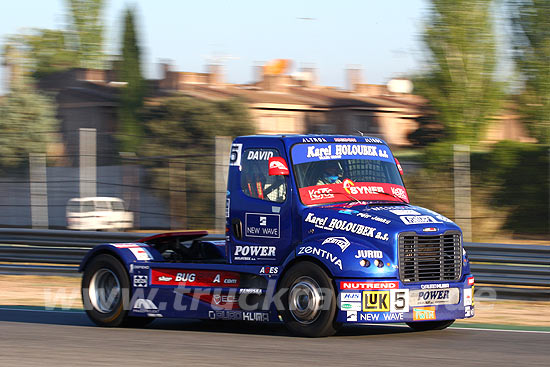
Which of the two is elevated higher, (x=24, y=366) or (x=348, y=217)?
(x=348, y=217)

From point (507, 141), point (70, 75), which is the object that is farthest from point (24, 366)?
point (70, 75)

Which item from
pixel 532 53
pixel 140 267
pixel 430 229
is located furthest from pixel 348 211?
pixel 532 53

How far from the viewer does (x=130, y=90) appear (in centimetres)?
5094

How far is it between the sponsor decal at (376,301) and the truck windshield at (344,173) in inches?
51.5

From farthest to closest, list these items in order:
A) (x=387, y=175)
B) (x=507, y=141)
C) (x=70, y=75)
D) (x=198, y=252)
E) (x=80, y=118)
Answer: (x=70, y=75), (x=80, y=118), (x=507, y=141), (x=198, y=252), (x=387, y=175)

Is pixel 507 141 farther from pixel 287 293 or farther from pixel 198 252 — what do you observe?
pixel 287 293

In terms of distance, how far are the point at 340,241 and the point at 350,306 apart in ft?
2.14

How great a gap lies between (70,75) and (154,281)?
161 feet

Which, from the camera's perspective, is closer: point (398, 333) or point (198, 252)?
point (398, 333)

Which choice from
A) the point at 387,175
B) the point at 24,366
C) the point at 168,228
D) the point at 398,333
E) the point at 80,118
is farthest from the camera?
the point at 80,118

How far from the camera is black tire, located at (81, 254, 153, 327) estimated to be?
11250 millimetres

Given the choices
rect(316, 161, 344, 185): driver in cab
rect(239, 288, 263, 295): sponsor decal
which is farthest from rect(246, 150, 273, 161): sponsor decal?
rect(239, 288, 263, 295): sponsor decal

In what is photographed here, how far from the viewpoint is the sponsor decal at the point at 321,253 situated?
9.51 metres

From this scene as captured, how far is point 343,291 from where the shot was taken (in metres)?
9.44
